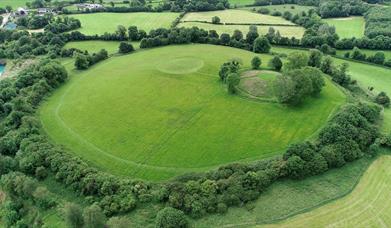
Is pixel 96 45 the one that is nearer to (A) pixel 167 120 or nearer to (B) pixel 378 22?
(A) pixel 167 120

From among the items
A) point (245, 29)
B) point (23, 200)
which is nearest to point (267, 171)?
point (23, 200)

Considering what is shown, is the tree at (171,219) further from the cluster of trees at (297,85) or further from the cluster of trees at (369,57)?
the cluster of trees at (369,57)

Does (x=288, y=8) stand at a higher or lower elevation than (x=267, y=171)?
higher

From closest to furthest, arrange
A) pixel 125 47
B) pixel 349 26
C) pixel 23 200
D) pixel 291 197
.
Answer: pixel 291 197 → pixel 23 200 → pixel 125 47 → pixel 349 26

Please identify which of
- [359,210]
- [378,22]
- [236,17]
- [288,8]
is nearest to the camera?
[359,210]

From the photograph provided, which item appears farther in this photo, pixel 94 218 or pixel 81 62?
pixel 81 62

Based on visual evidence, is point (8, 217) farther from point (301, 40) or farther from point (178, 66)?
point (301, 40)

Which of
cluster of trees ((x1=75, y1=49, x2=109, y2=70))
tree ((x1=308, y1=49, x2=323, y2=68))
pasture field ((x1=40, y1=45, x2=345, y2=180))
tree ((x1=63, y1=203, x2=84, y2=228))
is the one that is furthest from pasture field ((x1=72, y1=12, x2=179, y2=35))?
tree ((x1=63, y1=203, x2=84, y2=228))
